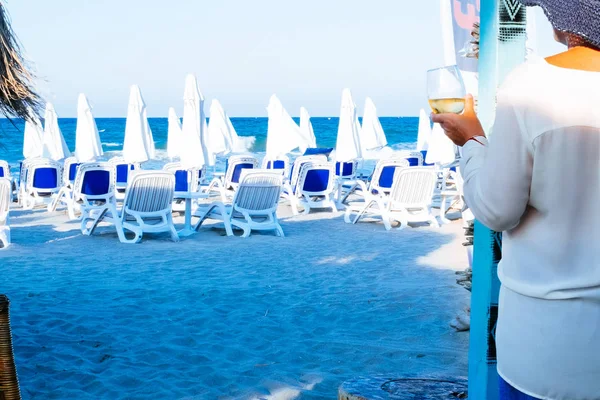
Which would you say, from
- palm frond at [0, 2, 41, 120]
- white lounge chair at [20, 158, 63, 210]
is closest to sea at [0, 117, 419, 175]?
white lounge chair at [20, 158, 63, 210]

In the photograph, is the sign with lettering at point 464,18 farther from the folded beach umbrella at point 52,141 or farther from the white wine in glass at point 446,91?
the folded beach umbrella at point 52,141

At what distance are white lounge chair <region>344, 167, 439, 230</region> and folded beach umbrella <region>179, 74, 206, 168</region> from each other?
2775 mm

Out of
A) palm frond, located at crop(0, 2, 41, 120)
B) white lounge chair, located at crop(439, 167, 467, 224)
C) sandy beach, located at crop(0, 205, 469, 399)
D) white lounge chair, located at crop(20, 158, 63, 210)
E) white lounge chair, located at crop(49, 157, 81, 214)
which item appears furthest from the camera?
white lounge chair, located at crop(20, 158, 63, 210)

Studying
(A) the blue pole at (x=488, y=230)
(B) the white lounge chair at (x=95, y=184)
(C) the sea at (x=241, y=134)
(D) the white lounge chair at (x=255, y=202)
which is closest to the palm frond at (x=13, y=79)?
(A) the blue pole at (x=488, y=230)

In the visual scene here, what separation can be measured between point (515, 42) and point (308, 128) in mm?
16099

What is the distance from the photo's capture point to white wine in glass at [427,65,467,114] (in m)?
1.54

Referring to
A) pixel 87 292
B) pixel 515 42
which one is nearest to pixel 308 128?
pixel 87 292

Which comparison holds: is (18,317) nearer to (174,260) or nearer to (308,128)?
(174,260)

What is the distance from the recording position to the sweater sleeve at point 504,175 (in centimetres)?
127

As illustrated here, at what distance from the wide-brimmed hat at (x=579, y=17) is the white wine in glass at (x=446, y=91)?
0.30 metres

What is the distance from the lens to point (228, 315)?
Answer: 4941mm

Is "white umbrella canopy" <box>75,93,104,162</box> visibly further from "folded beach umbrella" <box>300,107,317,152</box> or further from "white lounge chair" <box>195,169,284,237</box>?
"white lounge chair" <box>195,169,284,237</box>

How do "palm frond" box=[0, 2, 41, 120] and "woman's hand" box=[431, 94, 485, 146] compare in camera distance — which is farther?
"palm frond" box=[0, 2, 41, 120]

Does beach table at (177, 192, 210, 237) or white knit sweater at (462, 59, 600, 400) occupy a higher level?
white knit sweater at (462, 59, 600, 400)
